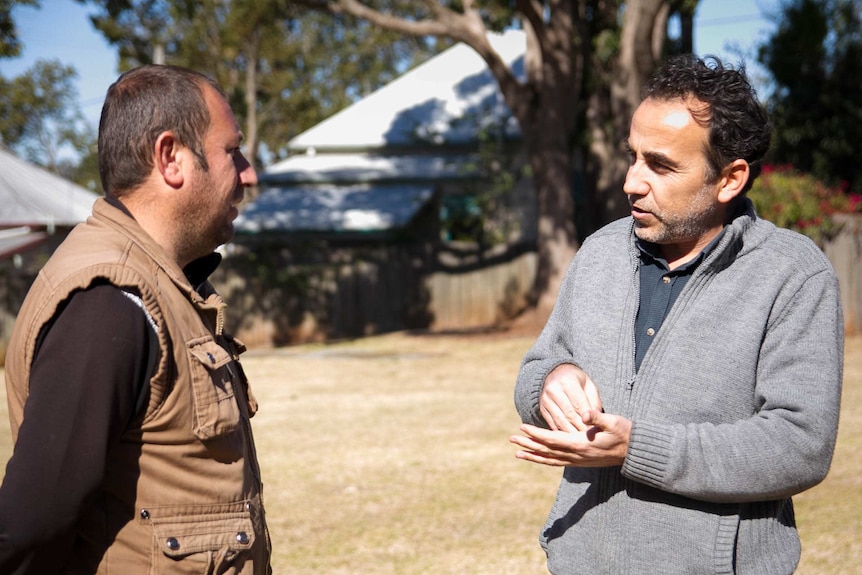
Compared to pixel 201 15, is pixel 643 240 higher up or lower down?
lower down

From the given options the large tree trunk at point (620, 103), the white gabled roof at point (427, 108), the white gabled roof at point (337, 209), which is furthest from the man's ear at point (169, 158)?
the white gabled roof at point (427, 108)

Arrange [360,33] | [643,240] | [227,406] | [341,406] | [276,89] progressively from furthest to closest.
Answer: [360,33]
[276,89]
[341,406]
[643,240]
[227,406]

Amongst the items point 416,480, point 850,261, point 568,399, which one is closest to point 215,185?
point 568,399

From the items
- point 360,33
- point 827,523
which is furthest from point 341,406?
point 360,33

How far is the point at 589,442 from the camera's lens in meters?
2.42

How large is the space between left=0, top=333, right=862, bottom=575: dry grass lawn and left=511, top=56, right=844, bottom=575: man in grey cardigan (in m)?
3.46

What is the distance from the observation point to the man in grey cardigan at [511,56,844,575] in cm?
238

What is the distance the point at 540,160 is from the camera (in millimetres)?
18141

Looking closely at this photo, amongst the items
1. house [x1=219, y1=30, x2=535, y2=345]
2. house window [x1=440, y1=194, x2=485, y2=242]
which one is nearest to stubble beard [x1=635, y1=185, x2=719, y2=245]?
house [x1=219, y1=30, x2=535, y2=345]

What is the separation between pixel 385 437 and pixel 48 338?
25.8 ft

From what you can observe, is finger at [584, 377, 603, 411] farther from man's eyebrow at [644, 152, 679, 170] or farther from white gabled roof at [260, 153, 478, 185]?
white gabled roof at [260, 153, 478, 185]

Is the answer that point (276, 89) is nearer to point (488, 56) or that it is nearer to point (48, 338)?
point (488, 56)

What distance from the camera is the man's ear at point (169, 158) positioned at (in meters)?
2.31

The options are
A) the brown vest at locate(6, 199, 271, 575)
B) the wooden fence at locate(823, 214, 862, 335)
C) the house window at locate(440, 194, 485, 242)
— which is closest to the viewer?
the brown vest at locate(6, 199, 271, 575)
